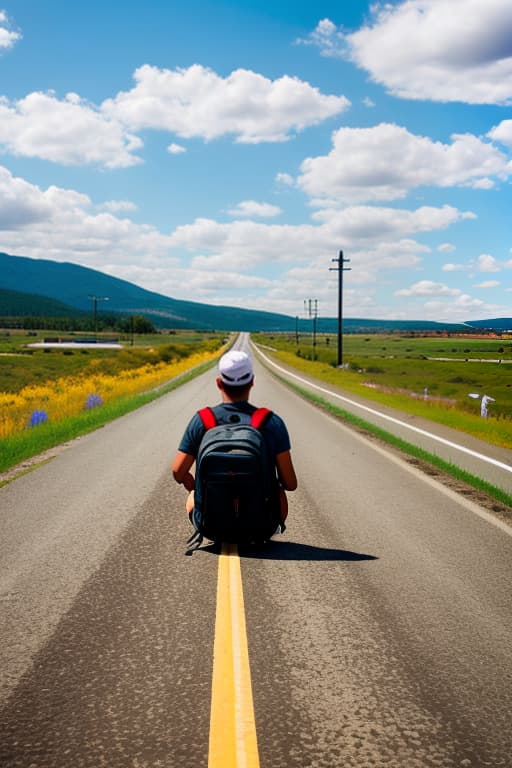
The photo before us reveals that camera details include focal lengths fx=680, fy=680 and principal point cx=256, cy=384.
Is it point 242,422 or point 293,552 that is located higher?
point 242,422

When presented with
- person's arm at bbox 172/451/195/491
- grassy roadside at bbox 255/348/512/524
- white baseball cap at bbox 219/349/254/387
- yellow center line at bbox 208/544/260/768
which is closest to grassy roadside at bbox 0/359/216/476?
person's arm at bbox 172/451/195/491

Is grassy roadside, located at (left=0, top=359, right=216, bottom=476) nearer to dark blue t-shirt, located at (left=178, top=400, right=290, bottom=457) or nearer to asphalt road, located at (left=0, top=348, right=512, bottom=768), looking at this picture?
asphalt road, located at (left=0, top=348, right=512, bottom=768)

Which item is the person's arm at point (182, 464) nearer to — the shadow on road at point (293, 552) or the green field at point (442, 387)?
the shadow on road at point (293, 552)

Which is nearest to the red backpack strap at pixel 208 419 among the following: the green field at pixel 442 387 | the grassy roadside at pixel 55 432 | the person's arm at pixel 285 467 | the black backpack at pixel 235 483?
the black backpack at pixel 235 483

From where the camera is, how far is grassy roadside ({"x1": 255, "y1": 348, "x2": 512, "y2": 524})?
8797mm

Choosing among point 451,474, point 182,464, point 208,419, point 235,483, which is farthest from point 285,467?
point 451,474

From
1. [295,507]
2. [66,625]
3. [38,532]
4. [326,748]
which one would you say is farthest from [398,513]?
[326,748]

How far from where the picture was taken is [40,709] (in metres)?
3.46

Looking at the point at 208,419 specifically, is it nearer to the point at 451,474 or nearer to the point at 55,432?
the point at 451,474

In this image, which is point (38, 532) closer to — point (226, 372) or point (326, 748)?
point (226, 372)

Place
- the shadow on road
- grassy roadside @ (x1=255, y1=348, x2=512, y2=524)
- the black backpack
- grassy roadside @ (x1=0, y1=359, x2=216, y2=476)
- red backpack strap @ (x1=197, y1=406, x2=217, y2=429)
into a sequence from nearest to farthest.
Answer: the black backpack < red backpack strap @ (x1=197, y1=406, x2=217, y2=429) < the shadow on road < grassy roadside @ (x1=255, y1=348, x2=512, y2=524) < grassy roadside @ (x1=0, y1=359, x2=216, y2=476)

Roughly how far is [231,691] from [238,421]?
2.36 metres

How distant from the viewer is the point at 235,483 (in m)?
5.40

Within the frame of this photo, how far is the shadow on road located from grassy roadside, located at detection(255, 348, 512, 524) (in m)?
2.60
